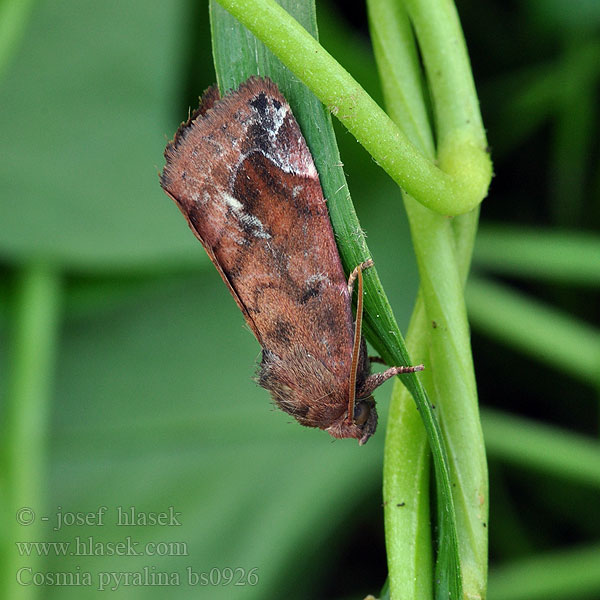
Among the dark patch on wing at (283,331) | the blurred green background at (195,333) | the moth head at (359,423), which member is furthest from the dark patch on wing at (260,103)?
the blurred green background at (195,333)

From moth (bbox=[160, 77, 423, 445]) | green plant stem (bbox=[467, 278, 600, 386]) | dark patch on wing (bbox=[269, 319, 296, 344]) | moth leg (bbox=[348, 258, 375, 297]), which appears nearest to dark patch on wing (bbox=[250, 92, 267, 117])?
moth (bbox=[160, 77, 423, 445])

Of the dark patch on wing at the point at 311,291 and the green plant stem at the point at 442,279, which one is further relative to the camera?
the dark patch on wing at the point at 311,291

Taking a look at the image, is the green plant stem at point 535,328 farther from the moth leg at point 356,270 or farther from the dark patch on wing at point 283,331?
the moth leg at point 356,270

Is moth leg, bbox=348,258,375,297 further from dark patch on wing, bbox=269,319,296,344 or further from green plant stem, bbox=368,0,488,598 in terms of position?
dark patch on wing, bbox=269,319,296,344

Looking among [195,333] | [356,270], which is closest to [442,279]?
[356,270]

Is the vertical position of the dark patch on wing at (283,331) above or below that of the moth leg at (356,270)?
above

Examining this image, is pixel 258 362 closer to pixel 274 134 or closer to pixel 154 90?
pixel 274 134
